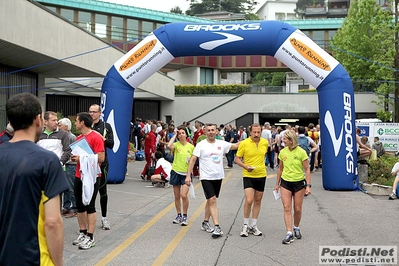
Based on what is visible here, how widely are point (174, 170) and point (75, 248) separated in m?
2.50

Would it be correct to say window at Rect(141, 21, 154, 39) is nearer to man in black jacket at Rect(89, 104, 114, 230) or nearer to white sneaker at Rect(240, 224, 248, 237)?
→ man in black jacket at Rect(89, 104, 114, 230)

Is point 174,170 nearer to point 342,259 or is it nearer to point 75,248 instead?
point 75,248

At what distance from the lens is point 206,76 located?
46812 millimetres

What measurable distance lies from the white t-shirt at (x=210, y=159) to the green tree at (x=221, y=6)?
3013 inches

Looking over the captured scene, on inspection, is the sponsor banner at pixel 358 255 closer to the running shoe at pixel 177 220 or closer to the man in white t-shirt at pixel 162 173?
the running shoe at pixel 177 220

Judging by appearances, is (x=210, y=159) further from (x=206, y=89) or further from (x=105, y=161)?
(x=206, y=89)

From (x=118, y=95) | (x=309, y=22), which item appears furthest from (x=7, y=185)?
(x=309, y=22)

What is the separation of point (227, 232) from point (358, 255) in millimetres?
2211

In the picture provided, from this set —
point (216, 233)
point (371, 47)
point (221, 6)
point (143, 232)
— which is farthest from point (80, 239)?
point (221, 6)

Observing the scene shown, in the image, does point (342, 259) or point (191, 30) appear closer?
point (342, 259)

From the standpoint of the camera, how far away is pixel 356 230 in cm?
849

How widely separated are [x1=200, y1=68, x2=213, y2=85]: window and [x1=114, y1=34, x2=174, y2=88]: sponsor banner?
3169 centimetres

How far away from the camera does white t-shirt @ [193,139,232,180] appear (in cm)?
830

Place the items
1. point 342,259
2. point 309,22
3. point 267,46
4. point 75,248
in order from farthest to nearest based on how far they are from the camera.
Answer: point 309,22 < point 267,46 < point 75,248 < point 342,259
